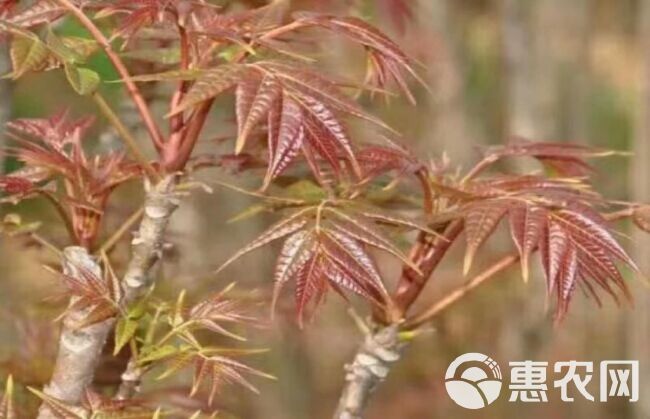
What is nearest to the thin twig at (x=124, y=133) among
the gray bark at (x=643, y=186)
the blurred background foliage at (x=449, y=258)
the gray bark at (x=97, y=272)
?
the gray bark at (x=97, y=272)

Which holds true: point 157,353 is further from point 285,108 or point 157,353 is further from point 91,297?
point 285,108

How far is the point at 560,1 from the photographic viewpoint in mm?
3510

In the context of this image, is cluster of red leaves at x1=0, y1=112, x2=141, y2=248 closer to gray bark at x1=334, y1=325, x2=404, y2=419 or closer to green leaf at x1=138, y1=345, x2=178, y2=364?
green leaf at x1=138, y1=345, x2=178, y2=364

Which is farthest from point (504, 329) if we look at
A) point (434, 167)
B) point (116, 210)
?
point (434, 167)

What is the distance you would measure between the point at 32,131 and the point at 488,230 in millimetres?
334

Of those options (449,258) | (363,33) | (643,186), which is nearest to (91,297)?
(363,33)

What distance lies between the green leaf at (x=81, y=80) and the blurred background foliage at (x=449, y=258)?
14cm

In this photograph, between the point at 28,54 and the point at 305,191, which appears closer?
the point at 28,54

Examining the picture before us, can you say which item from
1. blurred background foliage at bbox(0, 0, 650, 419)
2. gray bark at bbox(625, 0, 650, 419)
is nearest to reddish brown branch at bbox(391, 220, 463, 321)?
blurred background foliage at bbox(0, 0, 650, 419)

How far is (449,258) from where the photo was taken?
3229mm

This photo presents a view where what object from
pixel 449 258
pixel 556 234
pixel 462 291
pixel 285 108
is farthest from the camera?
pixel 449 258

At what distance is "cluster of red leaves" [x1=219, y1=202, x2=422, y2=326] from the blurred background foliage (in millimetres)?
198

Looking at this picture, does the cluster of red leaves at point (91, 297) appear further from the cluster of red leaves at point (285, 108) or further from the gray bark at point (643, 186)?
the gray bark at point (643, 186)

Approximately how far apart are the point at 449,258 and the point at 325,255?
260 centimetres
